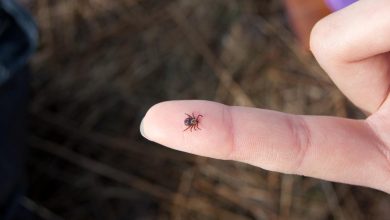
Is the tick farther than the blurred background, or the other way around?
the blurred background

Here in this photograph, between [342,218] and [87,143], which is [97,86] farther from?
[342,218]

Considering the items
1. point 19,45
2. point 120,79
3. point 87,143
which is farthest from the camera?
point 120,79

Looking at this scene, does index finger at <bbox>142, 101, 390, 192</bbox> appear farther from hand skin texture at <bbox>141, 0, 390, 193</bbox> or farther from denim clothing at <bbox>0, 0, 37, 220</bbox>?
denim clothing at <bbox>0, 0, 37, 220</bbox>

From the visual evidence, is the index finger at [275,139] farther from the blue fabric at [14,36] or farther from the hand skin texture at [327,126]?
the blue fabric at [14,36]

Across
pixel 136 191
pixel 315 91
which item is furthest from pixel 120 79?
pixel 315 91

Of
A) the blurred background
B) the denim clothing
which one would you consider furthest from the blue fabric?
the blurred background

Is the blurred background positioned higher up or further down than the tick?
higher up
